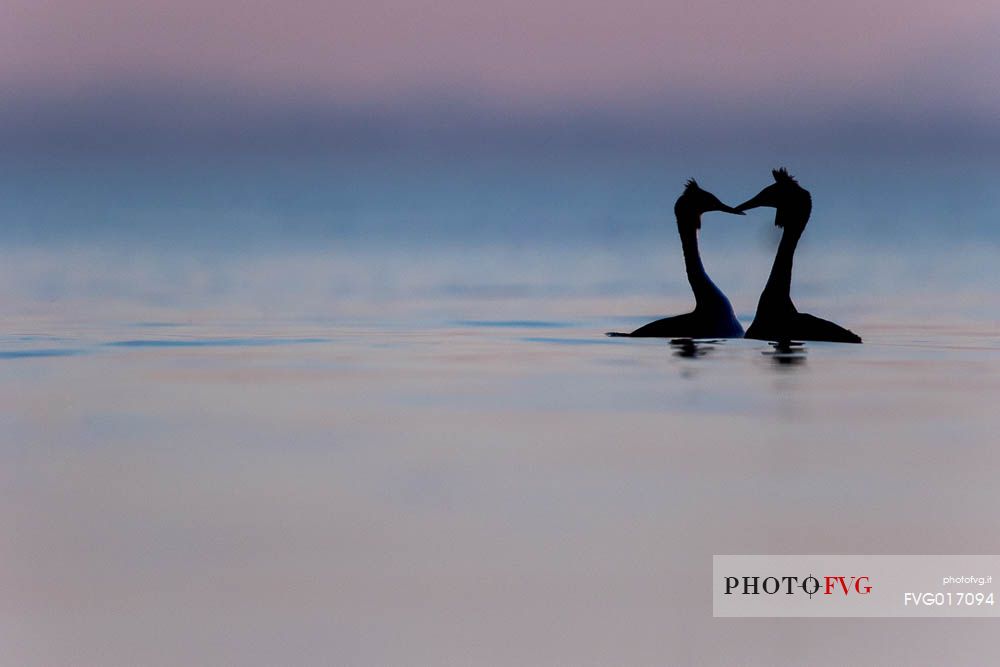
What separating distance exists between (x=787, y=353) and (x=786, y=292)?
900 mm

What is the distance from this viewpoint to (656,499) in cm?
456

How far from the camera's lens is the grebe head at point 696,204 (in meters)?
10.0

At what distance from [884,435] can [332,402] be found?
9.29 feet

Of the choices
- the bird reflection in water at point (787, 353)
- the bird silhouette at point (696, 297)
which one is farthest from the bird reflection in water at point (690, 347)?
the bird reflection in water at point (787, 353)

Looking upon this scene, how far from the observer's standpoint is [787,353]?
860 cm

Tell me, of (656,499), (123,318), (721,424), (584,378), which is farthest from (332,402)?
(123,318)

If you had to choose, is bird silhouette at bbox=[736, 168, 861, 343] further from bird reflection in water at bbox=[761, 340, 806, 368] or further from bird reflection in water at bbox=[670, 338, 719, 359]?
bird reflection in water at bbox=[670, 338, 719, 359]

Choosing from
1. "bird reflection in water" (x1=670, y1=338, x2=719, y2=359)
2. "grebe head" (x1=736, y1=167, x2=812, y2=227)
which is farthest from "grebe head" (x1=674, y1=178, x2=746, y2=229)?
"bird reflection in water" (x1=670, y1=338, x2=719, y2=359)

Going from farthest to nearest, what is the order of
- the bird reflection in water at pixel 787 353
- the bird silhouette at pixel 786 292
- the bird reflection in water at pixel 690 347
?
the bird silhouette at pixel 786 292
the bird reflection in water at pixel 690 347
the bird reflection in water at pixel 787 353

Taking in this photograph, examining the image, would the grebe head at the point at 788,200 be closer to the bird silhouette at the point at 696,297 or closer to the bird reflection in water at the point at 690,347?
the bird silhouette at the point at 696,297

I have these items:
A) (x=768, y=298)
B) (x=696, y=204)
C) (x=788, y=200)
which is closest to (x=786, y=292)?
(x=768, y=298)

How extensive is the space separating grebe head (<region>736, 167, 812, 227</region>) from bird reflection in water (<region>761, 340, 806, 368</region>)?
0.92 m

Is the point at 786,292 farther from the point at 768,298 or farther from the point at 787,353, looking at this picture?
the point at 787,353

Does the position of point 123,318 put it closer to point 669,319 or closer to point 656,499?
point 669,319
